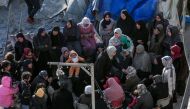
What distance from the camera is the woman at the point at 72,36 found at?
16.1m

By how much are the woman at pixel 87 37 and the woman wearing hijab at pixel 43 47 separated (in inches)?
32.8

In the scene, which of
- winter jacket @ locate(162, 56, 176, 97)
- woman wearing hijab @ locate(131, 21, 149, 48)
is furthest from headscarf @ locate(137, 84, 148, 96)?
woman wearing hijab @ locate(131, 21, 149, 48)

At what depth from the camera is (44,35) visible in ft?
52.5

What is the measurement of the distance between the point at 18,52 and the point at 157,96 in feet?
11.8

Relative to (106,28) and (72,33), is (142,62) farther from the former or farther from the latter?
(72,33)

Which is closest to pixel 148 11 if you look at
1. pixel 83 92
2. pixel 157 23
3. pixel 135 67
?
pixel 157 23

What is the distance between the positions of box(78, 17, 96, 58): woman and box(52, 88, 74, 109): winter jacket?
2.05m

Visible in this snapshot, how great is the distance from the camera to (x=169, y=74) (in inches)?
569

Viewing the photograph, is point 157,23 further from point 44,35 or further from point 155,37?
point 44,35

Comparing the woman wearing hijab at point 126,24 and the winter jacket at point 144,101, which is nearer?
the winter jacket at point 144,101

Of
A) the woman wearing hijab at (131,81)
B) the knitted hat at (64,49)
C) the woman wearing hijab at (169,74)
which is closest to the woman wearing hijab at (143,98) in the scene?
the woman wearing hijab at (169,74)

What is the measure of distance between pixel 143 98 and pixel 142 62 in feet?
4.70

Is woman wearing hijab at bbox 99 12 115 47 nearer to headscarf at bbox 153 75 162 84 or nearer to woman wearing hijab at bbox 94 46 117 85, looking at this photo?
woman wearing hijab at bbox 94 46 117 85

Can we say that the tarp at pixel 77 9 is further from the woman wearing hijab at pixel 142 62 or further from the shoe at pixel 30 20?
the woman wearing hijab at pixel 142 62
